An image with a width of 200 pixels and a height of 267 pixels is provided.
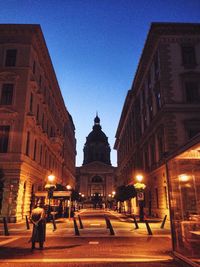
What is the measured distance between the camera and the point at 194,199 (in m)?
9.70

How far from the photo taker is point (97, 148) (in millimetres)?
135125

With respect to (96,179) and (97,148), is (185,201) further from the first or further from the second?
(97,148)

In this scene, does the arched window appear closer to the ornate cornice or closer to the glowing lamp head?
the ornate cornice

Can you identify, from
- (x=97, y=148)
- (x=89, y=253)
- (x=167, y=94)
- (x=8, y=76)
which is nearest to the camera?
(x=89, y=253)

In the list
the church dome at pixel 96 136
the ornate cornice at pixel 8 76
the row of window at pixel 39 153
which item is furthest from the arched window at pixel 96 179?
the ornate cornice at pixel 8 76

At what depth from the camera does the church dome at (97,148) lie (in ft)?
438

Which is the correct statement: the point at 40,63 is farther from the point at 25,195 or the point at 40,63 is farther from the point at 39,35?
the point at 25,195

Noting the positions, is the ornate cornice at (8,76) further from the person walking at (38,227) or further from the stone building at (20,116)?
the person walking at (38,227)

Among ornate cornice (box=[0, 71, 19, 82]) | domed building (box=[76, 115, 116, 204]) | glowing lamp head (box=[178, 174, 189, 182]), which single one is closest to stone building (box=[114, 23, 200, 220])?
ornate cornice (box=[0, 71, 19, 82])

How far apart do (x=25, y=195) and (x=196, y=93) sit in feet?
69.6

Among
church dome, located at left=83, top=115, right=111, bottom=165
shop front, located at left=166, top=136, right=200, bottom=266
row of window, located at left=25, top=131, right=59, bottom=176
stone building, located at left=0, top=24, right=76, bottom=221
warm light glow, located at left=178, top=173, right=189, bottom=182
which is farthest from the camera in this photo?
church dome, located at left=83, top=115, right=111, bottom=165

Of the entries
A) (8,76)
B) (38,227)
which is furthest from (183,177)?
(8,76)

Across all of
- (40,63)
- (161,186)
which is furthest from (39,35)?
(161,186)

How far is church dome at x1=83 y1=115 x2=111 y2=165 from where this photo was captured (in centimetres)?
13362
